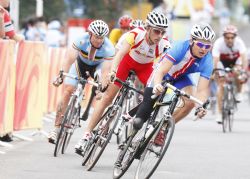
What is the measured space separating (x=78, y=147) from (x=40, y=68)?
4636mm

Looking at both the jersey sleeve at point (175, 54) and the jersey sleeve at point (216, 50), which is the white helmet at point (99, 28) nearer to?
the jersey sleeve at point (175, 54)

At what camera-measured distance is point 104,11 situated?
175ft

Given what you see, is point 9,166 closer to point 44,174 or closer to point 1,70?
point 44,174

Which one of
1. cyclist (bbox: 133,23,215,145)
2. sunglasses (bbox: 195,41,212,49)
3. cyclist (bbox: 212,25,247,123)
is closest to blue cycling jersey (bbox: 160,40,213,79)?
cyclist (bbox: 133,23,215,145)

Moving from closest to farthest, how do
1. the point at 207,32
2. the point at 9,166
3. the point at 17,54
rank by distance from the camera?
the point at 207,32
the point at 9,166
the point at 17,54

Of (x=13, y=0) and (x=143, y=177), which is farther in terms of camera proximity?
(x=13, y=0)

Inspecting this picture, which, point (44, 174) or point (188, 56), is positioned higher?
point (188, 56)

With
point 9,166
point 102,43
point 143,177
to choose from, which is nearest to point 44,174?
point 9,166

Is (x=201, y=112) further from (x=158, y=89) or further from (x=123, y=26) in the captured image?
(x=123, y=26)

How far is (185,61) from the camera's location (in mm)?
12648

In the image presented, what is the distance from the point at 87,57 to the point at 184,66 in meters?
2.47

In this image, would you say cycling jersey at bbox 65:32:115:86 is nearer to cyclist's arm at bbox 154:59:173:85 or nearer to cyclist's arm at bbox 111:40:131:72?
cyclist's arm at bbox 111:40:131:72

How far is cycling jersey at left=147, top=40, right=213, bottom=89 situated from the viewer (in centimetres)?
1226

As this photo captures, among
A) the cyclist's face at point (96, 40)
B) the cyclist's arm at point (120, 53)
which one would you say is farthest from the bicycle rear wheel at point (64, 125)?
the cyclist's arm at point (120, 53)
